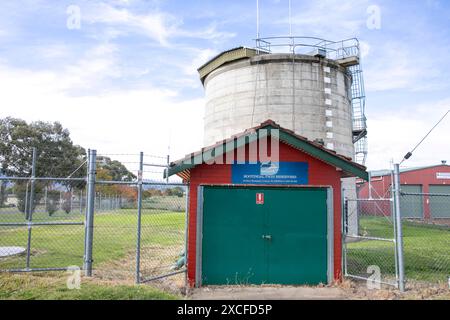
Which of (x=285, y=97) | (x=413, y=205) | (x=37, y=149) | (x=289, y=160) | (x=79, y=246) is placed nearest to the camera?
(x=289, y=160)

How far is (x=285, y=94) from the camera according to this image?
1881cm

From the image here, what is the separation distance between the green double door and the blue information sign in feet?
0.63

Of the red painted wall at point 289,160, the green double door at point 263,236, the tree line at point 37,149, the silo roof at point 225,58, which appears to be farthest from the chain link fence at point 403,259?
the tree line at point 37,149

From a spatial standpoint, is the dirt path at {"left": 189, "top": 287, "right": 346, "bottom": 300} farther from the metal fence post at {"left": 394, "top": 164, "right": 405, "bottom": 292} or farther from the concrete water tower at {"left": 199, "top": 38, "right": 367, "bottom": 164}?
the concrete water tower at {"left": 199, "top": 38, "right": 367, "bottom": 164}

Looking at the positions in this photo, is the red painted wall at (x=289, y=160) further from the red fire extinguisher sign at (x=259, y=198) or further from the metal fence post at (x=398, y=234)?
the metal fence post at (x=398, y=234)

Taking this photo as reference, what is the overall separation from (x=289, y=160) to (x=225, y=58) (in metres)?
12.7

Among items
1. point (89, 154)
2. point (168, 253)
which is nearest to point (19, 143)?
point (168, 253)

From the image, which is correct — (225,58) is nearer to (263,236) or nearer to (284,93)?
(284,93)

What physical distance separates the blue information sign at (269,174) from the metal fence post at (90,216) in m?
3.18

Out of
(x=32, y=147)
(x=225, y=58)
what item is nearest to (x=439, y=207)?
(x=225, y=58)

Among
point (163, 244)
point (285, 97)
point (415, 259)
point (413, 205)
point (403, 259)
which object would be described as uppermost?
point (285, 97)

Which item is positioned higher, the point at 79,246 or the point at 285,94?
the point at 285,94
